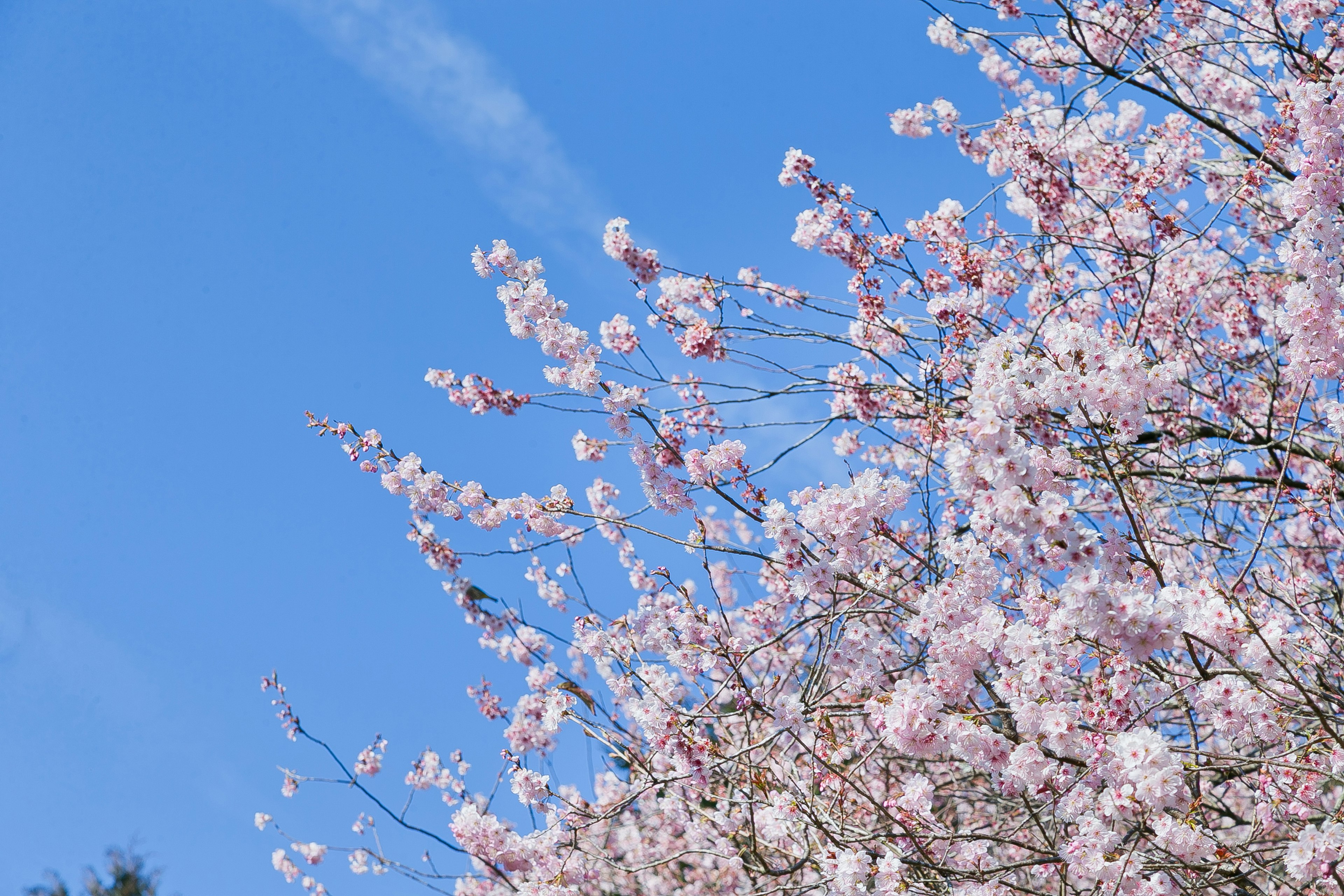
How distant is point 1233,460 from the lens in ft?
20.3

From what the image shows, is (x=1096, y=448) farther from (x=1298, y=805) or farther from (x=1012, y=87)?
(x=1012, y=87)

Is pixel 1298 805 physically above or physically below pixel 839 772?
above

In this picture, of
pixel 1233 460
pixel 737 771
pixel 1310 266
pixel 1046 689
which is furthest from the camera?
pixel 1233 460

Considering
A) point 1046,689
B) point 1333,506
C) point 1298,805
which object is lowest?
point 1046,689

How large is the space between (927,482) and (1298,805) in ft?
7.00

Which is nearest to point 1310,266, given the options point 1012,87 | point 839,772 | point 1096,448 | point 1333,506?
point 1096,448

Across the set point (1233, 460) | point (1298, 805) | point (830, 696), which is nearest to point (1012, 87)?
point (1233, 460)

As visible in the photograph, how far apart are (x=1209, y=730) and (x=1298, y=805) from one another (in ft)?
5.65

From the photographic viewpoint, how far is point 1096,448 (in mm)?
3736

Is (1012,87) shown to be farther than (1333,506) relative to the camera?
Yes

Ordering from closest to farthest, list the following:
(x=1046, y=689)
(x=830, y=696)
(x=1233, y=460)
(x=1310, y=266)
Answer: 1. (x=1046, y=689)
2. (x=1310, y=266)
3. (x=830, y=696)
4. (x=1233, y=460)

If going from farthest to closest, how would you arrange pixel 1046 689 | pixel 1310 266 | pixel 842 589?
1. pixel 842 589
2. pixel 1310 266
3. pixel 1046 689

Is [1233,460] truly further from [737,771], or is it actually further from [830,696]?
[737,771]

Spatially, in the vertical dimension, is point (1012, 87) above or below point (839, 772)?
above
